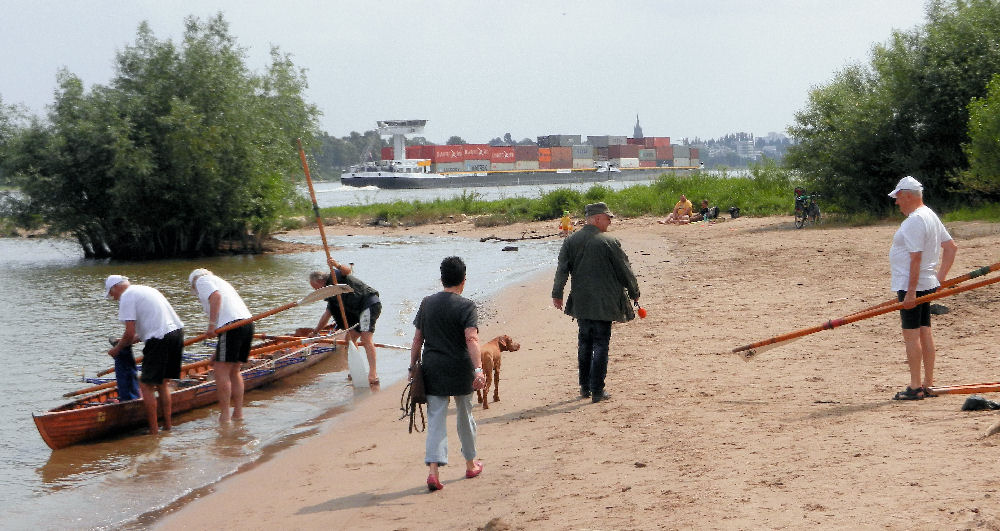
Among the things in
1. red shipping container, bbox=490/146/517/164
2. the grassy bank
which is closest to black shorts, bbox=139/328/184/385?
the grassy bank

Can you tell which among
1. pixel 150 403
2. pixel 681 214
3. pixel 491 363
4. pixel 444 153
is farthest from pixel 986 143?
pixel 444 153

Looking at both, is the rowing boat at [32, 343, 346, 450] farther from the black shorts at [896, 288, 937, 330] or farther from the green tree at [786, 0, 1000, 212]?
the green tree at [786, 0, 1000, 212]

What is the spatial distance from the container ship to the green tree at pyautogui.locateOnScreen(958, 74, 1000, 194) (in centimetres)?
9720

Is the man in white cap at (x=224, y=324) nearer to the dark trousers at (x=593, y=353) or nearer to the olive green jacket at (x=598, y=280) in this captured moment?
the olive green jacket at (x=598, y=280)

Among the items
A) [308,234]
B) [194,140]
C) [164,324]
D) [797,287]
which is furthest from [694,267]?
[308,234]

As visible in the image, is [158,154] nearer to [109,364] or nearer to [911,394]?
[109,364]

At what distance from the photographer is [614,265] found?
8703mm

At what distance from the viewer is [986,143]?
73.0ft

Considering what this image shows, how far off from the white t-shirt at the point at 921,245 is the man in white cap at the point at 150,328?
6.87 meters

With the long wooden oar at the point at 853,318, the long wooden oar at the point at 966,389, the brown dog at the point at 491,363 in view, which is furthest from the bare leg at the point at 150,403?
the long wooden oar at the point at 966,389

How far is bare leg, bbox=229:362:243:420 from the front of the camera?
1005 cm

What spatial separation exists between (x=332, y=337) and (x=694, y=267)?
1006cm

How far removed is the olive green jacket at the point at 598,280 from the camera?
861 cm

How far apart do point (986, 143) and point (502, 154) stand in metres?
115
